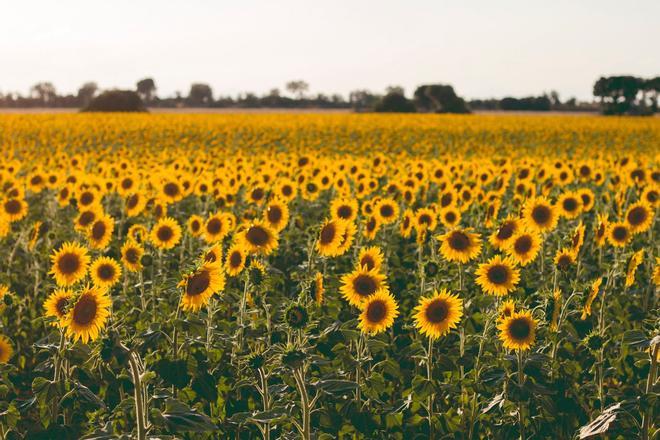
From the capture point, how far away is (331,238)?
5359 millimetres

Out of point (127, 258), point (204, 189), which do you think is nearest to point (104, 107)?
point (204, 189)

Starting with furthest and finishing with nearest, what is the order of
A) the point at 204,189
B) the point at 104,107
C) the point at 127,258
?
1. the point at 104,107
2. the point at 204,189
3. the point at 127,258

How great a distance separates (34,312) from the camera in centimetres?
629

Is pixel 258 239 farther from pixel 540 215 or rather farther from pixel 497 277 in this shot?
pixel 540 215

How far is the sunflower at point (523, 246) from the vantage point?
526 cm

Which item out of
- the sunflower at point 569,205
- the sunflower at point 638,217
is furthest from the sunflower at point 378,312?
the sunflower at point 569,205

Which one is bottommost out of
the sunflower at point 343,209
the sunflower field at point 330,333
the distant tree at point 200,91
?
the sunflower field at point 330,333

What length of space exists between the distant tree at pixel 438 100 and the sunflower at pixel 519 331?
72.2 m

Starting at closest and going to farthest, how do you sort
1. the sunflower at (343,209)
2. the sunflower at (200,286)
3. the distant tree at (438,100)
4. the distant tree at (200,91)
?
the sunflower at (200,286), the sunflower at (343,209), the distant tree at (438,100), the distant tree at (200,91)

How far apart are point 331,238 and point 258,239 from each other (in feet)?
1.87

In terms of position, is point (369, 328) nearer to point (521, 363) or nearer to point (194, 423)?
point (521, 363)

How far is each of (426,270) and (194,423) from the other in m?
2.38

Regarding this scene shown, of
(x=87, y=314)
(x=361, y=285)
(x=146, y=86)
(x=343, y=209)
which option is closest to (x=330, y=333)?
(x=361, y=285)

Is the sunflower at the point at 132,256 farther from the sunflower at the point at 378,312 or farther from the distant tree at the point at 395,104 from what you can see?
the distant tree at the point at 395,104
